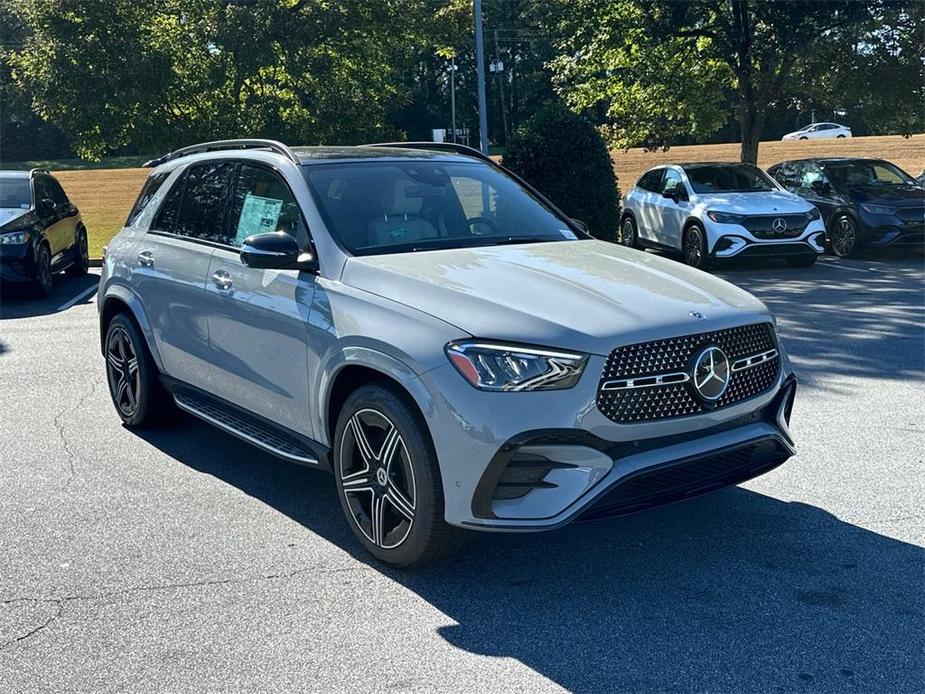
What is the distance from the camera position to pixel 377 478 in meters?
4.21

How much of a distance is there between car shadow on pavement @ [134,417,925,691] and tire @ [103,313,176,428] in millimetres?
1589

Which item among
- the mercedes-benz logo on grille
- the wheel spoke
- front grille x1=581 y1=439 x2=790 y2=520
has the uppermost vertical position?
the mercedes-benz logo on grille

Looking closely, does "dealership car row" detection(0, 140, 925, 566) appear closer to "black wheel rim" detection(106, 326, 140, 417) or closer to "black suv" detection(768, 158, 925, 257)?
"black wheel rim" detection(106, 326, 140, 417)

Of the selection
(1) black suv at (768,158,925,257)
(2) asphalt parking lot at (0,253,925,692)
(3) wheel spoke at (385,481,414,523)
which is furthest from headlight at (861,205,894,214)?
(3) wheel spoke at (385,481,414,523)

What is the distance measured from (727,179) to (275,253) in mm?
12186

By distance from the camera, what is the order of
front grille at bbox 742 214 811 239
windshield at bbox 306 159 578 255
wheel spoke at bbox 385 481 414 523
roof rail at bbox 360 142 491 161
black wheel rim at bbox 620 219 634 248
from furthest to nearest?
black wheel rim at bbox 620 219 634 248 < front grille at bbox 742 214 811 239 < roof rail at bbox 360 142 491 161 < windshield at bbox 306 159 578 255 < wheel spoke at bbox 385 481 414 523

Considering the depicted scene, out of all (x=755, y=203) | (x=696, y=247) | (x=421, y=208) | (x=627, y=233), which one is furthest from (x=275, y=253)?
(x=627, y=233)

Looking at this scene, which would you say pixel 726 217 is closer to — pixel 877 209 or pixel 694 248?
pixel 694 248

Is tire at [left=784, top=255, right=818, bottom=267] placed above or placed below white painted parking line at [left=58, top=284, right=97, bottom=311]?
below

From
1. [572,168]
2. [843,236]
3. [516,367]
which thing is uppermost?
[572,168]

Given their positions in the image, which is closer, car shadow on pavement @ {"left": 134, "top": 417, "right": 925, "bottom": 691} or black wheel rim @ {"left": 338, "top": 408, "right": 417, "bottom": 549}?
car shadow on pavement @ {"left": 134, "top": 417, "right": 925, "bottom": 691}

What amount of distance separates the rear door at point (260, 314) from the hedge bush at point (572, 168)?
10.4 metres

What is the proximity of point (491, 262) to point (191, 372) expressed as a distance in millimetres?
2073

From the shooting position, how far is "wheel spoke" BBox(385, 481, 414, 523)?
4.06 meters
